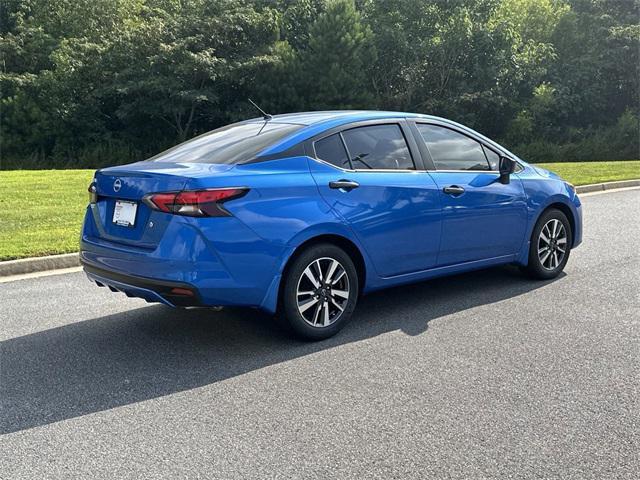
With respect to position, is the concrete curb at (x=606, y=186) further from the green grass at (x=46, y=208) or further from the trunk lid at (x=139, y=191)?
the trunk lid at (x=139, y=191)

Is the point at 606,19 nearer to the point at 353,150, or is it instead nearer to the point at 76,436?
the point at 353,150

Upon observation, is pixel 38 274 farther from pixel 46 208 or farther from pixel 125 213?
pixel 46 208

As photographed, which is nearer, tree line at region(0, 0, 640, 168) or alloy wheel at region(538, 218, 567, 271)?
alloy wheel at region(538, 218, 567, 271)

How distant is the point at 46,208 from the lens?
11.3 metres

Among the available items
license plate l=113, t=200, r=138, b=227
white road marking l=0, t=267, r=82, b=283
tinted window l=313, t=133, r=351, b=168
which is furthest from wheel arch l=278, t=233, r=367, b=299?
white road marking l=0, t=267, r=82, b=283

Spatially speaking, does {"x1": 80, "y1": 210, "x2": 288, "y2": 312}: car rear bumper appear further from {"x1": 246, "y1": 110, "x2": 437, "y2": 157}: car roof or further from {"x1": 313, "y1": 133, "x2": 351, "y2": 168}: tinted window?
{"x1": 313, "y1": 133, "x2": 351, "y2": 168}: tinted window

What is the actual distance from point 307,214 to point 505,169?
7.18ft

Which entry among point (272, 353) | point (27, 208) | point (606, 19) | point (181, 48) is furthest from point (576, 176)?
point (606, 19)

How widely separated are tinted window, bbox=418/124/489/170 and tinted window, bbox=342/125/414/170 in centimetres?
30

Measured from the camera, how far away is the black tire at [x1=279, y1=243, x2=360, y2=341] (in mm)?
4680

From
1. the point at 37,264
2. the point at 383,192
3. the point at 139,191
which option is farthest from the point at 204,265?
the point at 37,264

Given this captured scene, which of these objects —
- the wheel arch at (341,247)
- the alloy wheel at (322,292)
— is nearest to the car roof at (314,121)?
the wheel arch at (341,247)

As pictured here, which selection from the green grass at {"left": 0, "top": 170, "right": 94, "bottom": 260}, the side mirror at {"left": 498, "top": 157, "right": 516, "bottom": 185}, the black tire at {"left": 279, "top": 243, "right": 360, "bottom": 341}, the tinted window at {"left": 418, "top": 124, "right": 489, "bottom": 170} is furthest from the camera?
the green grass at {"left": 0, "top": 170, "right": 94, "bottom": 260}

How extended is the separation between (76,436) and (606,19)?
46.6 m
